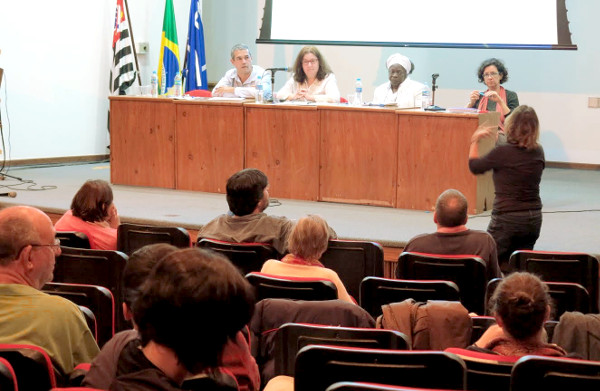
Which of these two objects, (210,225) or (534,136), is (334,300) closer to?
(210,225)

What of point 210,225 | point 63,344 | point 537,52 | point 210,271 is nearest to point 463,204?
point 210,225

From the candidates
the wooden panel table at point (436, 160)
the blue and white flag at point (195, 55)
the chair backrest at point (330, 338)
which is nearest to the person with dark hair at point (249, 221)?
the chair backrest at point (330, 338)

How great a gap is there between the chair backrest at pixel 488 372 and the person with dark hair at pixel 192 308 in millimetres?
1003

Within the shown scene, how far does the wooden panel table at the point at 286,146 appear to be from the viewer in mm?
6977

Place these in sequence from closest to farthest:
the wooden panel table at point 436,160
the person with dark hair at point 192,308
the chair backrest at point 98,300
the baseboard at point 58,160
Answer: the person with dark hair at point 192,308 → the chair backrest at point 98,300 → the wooden panel table at point 436,160 → the baseboard at point 58,160

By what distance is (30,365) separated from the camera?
220 centimetres

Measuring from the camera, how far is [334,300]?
3131 mm

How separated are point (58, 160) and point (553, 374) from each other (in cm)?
824

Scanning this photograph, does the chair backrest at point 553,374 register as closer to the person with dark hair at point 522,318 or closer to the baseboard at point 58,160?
the person with dark hair at point 522,318

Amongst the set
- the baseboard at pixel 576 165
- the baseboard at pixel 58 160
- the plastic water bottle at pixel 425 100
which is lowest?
the baseboard at pixel 58 160

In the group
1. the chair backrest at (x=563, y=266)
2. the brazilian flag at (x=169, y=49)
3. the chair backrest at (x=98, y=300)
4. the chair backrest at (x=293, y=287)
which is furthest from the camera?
the brazilian flag at (x=169, y=49)

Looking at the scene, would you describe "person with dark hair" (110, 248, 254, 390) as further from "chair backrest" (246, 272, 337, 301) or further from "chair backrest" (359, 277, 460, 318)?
"chair backrest" (359, 277, 460, 318)

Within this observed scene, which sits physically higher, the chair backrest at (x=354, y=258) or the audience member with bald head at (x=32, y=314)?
the audience member with bald head at (x=32, y=314)

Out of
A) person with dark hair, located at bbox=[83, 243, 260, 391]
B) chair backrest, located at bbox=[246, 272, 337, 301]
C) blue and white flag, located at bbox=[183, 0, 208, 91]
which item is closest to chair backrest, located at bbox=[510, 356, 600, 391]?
person with dark hair, located at bbox=[83, 243, 260, 391]
